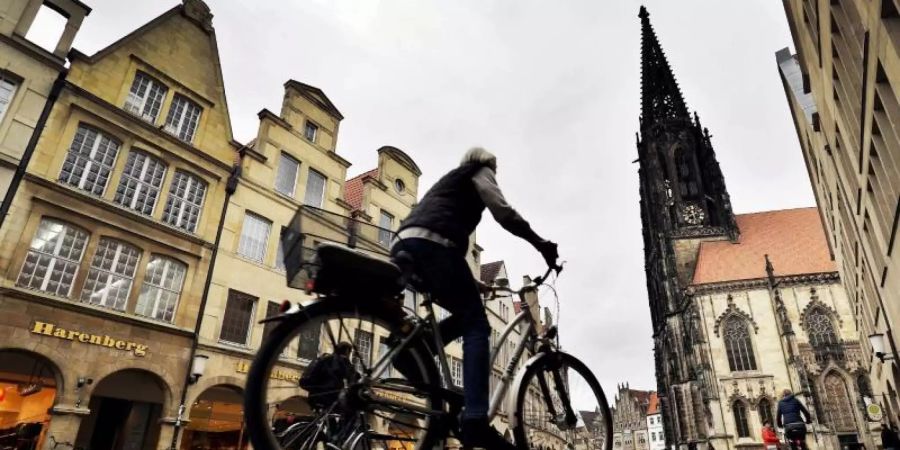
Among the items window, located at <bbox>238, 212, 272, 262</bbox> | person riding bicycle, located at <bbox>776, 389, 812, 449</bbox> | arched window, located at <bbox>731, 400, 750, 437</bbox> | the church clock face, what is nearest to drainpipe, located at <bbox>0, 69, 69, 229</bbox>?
window, located at <bbox>238, 212, 272, 262</bbox>

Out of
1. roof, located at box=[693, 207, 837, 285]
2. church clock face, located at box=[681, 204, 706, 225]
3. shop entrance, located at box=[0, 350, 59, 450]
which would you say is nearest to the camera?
shop entrance, located at box=[0, 350, 59, 450]

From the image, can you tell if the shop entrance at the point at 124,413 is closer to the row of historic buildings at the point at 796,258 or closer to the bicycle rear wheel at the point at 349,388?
the bicycle rear wheel at the point at 349,388

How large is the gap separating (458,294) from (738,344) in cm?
4465

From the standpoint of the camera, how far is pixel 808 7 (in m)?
11.9

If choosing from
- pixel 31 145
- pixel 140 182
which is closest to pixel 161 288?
pixel 140 182

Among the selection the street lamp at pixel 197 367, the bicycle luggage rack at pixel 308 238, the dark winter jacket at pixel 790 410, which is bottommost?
the dark winter jacket at pixel 790 410

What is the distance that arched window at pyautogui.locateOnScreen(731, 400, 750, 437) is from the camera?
36.8 metres

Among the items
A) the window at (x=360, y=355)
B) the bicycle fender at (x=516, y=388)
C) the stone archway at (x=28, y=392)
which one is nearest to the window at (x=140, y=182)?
the stone archway at (x=28, y=392)

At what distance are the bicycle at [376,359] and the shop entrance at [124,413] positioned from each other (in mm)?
12419

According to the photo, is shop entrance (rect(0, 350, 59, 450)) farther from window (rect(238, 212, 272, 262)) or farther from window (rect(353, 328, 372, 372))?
window (rect(353, 328, 372, 372))

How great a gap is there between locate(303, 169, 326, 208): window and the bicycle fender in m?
15.7

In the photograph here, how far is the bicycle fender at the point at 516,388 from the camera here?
126 inches

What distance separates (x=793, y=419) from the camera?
10.2m

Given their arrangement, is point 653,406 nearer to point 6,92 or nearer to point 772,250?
point 772,250
